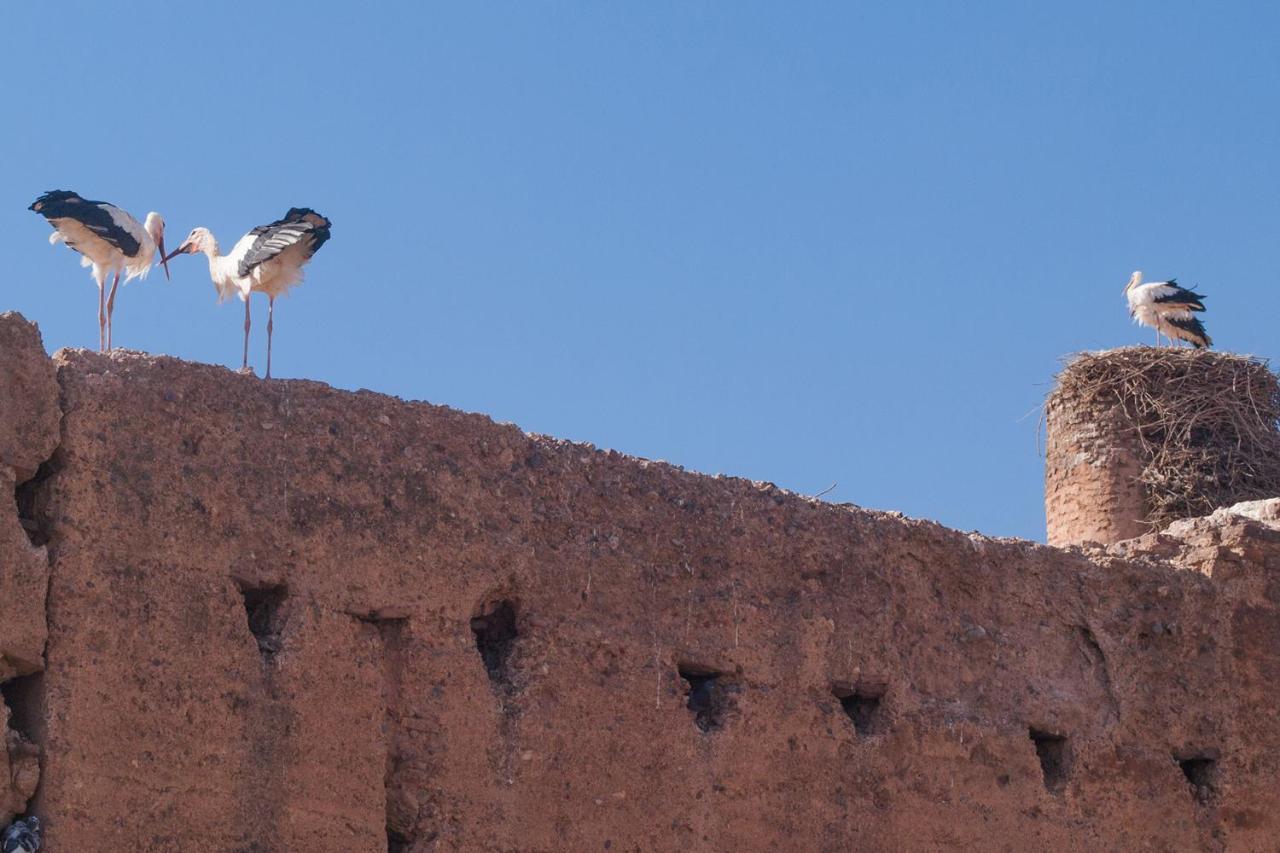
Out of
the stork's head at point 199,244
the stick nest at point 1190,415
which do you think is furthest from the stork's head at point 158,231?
the stick nest at point 1190,415

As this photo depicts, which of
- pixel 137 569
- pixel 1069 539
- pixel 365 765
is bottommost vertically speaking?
pixel 365 765

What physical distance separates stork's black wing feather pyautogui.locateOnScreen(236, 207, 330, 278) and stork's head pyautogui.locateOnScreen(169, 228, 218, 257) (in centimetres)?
98

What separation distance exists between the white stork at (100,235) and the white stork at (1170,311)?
869 centimetres

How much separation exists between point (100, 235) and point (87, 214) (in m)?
0.11

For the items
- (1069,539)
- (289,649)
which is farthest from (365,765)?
(1069,539)

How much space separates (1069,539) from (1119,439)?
2.54 feet

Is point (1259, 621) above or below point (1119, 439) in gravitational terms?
below

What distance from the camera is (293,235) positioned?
1002 cm

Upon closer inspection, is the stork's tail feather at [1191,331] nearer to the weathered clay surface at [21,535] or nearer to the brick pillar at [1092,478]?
the brick pillar at [1092,478]

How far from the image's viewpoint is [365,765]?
822cm

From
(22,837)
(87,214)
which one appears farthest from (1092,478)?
(22,837)

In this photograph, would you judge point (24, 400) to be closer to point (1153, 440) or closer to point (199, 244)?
point (199, 244)

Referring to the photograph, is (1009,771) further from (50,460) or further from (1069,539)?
(50,460)

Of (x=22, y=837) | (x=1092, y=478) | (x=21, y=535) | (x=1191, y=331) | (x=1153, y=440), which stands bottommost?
(x=22, y=837)
